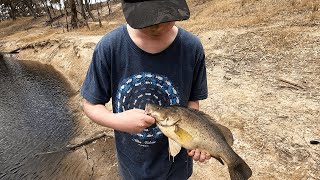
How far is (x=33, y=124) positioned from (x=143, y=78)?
12.3 m

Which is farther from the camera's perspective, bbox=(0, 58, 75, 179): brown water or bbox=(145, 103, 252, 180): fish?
bbox=(0, 58, 75, 179): brown water

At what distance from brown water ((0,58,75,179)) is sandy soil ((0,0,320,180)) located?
2.29 feet

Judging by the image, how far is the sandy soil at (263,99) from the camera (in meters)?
7.23

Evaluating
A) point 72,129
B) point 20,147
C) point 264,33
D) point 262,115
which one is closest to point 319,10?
point 264,33

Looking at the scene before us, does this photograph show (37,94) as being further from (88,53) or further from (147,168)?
(147,168)

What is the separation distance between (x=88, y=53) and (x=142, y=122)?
20.1 metres

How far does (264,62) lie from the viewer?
12.6 meters

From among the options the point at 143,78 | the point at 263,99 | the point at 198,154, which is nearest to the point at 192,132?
the point at 198,154

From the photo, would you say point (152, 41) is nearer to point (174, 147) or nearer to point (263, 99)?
point (174, 147)

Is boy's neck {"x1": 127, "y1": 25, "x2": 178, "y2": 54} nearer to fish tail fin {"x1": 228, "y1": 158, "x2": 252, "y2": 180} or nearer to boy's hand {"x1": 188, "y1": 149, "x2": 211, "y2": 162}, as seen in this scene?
boy's hand {"x1": 188, "y1": 149, "x2": 211, "y2": 162}

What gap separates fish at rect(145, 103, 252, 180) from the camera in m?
2.72

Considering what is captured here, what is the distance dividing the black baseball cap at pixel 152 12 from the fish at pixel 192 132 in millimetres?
680

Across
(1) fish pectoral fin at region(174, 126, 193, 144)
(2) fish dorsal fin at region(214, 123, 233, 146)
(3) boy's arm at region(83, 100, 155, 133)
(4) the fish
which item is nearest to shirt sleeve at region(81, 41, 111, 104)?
(3) boy's arm at region(83, 100, 155, 133)

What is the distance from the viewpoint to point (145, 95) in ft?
9.70
